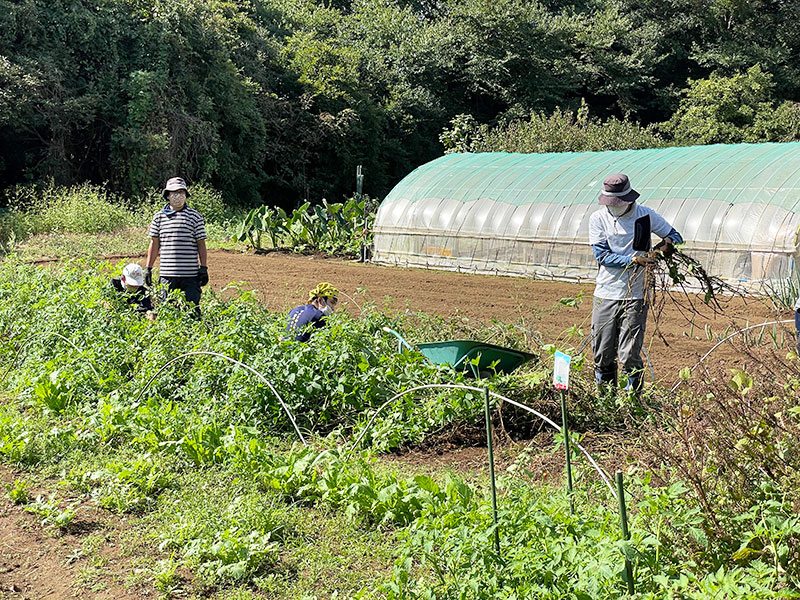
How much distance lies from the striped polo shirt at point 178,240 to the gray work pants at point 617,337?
3602mm

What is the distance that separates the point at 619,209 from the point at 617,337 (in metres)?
0.86

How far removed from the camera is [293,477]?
427 cm

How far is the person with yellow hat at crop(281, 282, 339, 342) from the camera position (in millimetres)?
5906

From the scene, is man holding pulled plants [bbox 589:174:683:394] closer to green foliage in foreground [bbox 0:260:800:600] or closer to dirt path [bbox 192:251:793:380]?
green foliage in foreground [bbox 0:260:800:600]

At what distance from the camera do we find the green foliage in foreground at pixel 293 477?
2.88 metres

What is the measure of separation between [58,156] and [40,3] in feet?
12.6

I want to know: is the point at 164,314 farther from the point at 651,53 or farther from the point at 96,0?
the point at 651,53

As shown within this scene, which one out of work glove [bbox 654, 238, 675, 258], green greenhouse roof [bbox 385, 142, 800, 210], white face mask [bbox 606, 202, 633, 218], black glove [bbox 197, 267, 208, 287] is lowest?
black glove [bbox 197, 267, 208, 287]

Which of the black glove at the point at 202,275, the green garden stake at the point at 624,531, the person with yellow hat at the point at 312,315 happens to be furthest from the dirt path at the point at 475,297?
the green garden stake at the point at 624,531

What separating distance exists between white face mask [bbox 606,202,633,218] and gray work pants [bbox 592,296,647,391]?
1.91 feet

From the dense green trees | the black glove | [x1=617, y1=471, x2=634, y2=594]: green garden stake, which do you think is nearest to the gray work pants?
[x1=617, y1=471, x2=634, y2=594]: green garden stake

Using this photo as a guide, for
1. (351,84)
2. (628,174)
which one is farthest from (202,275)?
(351,84)

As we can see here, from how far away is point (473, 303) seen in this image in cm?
1101

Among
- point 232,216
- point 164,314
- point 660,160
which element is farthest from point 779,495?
point 232,216
